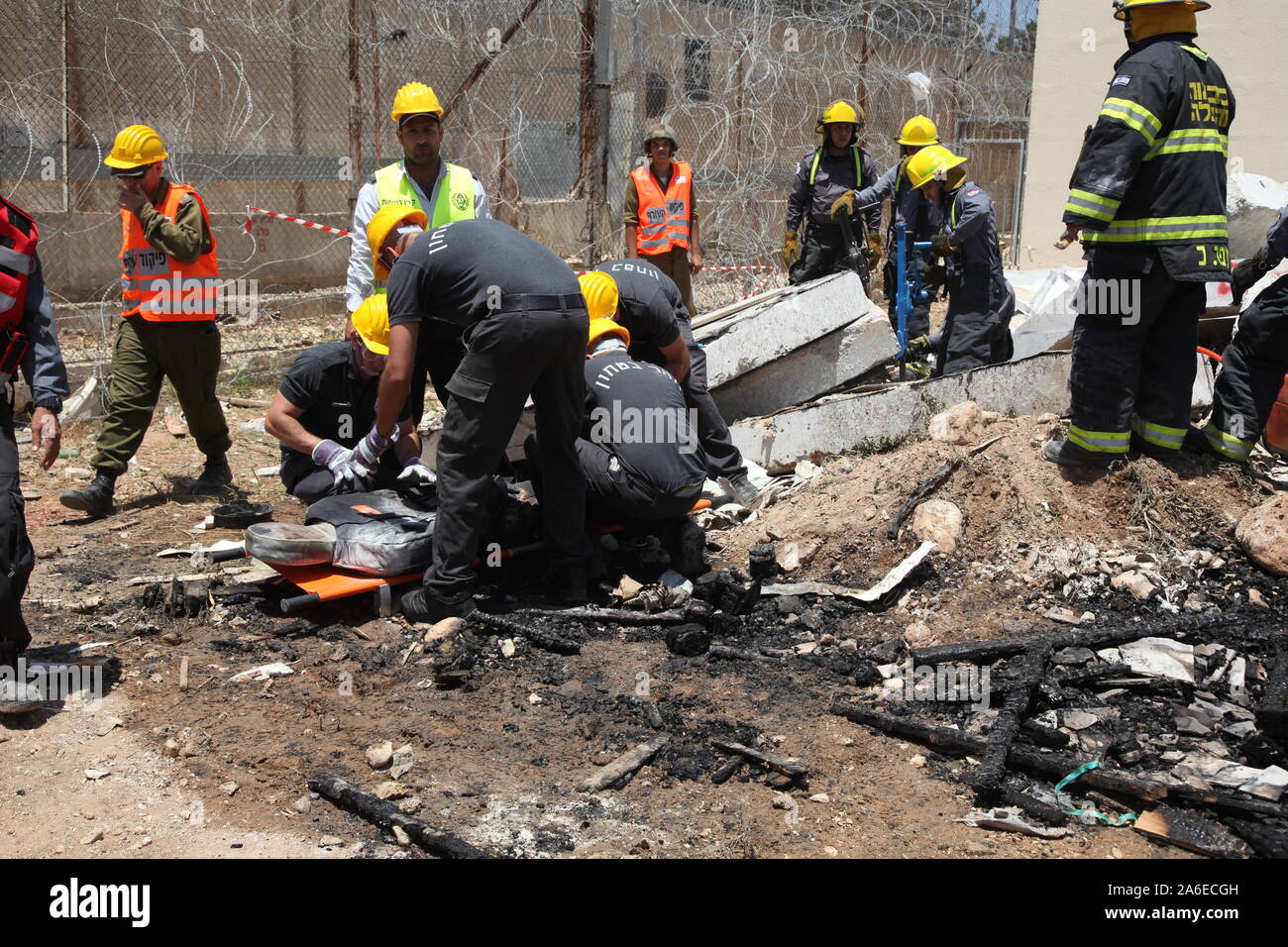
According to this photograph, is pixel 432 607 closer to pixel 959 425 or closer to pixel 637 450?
pixel 637 450

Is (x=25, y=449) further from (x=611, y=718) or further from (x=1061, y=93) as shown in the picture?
(x=1061, y=93)

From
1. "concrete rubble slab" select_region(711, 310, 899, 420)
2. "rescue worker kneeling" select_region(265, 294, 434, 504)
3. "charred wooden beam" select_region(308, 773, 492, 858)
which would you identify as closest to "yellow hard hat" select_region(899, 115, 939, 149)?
"concrete rubble slab" select_region(711, 310, 899, 420)

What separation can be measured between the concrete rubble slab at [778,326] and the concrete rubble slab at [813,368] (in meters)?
0.07

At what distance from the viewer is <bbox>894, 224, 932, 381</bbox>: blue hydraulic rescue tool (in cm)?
731

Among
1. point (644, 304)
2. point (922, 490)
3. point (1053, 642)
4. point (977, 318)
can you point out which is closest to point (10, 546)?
point (644, 304)

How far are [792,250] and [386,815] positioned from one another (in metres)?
5.98

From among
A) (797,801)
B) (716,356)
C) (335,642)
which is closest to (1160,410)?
(716,356)

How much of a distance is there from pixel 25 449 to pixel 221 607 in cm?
299

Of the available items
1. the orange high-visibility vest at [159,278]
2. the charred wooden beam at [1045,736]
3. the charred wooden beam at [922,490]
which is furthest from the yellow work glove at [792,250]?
the charred wooden beam at [1045,736]

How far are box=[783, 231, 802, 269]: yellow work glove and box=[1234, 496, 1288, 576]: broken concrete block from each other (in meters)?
4.11

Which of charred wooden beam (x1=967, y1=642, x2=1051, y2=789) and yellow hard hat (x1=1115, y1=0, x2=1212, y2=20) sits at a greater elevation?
yellow hard hat (x1=1115, y1=0, x2=1212, y2=20)

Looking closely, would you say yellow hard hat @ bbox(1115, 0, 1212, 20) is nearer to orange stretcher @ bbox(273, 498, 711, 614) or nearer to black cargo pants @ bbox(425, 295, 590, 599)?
black cargo pants @ bbox(425, 295, 590, 599)
